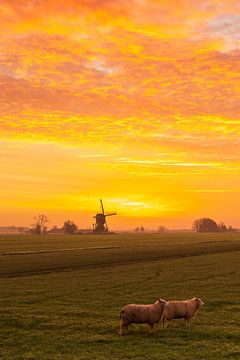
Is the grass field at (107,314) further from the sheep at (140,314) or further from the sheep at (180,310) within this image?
the sheep at (140,314)

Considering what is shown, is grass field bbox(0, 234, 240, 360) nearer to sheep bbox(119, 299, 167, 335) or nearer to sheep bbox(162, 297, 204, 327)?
sheep bbox(162, 297, 204, 327)

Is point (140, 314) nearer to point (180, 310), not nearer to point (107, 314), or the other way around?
point (180, 310)

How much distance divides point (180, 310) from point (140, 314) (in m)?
2.98

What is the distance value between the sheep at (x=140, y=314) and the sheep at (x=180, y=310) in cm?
67

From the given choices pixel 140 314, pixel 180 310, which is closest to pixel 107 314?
pixel 180 310

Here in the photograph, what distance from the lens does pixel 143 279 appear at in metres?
39.2

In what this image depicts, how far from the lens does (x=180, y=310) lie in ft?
67.4

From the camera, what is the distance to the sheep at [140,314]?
18.5 metres

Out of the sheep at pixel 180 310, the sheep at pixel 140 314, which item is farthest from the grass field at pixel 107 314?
the sheep at pixel 140 314

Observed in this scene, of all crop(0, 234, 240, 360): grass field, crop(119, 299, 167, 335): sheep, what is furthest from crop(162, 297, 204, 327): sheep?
crop(119, 299, 167, 335): sheep

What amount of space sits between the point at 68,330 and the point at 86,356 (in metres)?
4.20

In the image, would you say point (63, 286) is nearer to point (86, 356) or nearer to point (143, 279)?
point (143, 279)

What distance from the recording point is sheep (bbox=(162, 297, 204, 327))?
1997 centimetres

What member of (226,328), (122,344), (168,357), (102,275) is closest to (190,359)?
(168,357)
